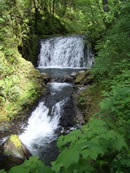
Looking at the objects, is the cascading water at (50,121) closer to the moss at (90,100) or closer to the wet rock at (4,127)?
the moss at (90,100)

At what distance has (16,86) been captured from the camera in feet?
22.8

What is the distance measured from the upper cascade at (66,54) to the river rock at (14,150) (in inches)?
382

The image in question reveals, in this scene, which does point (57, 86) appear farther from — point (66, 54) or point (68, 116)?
point (66, 54)

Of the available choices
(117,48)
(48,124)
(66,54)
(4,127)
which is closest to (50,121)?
(48,124)

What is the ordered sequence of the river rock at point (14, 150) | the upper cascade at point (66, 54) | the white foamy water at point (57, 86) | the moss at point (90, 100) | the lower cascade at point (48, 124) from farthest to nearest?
the upper cascade at point (66, 54) < the white foamy water at point (57, 86) < the moss at point (90, 100) < the lower cascade at point (48, 124) < the river rock at point (14, 150)

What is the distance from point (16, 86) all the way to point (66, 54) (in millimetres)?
7892

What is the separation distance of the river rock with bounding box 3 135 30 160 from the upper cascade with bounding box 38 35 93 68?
9.71 m

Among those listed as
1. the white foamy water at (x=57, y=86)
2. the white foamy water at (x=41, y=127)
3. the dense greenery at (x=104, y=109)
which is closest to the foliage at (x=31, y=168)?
the dense greenery at (x=104, y=109)

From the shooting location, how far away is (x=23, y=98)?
22.8 ft

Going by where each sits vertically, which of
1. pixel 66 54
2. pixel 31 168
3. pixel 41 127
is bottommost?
pixel 41 127

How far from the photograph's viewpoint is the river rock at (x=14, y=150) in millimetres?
4474

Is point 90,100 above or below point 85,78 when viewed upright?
below

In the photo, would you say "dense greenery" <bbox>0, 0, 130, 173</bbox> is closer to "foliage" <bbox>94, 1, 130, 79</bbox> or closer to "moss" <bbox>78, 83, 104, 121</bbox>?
"foliage" <bbox>94, 1, 130, 79</bbox>

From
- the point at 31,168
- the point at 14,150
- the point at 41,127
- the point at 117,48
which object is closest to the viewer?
the point at 31,168
